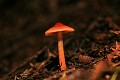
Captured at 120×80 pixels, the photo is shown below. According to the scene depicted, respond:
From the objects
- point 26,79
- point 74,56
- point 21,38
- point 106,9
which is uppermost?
point 106,9

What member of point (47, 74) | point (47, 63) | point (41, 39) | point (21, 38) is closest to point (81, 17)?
point (41, 39)

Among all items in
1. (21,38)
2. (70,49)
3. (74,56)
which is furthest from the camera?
(21,38)

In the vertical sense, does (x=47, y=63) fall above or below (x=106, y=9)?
below

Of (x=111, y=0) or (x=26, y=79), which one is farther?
(x=111, y=0)

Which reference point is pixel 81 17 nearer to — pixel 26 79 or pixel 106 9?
pixel 106 9

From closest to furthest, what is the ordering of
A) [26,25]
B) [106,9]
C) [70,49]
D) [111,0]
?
[70,49] < [106,9] < [111,0] < [26,25]

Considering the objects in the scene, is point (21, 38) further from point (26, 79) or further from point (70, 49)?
point (26, 79)
